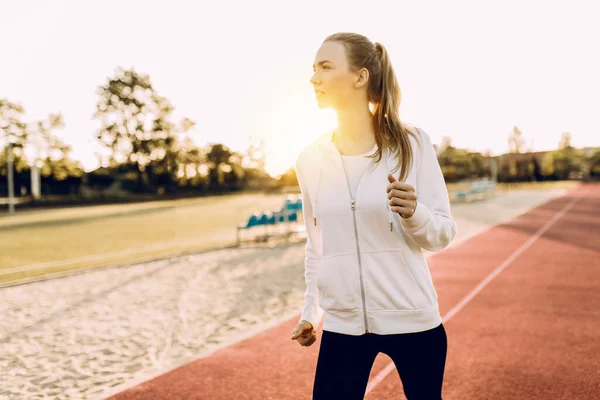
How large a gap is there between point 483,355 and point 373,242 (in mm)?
3537

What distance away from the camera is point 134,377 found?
459cm

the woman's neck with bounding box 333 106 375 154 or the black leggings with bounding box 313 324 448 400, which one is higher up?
the woman's neck with bounding box 333 106 375 154

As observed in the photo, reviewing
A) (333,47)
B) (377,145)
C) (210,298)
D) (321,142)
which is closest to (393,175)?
(377,145)

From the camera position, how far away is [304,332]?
2.16m

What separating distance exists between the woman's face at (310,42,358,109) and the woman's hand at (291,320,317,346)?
0.85 metres

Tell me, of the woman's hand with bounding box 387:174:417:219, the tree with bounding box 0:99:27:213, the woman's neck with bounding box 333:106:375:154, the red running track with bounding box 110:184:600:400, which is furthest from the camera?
the tree with bounding box 0:99:27:213

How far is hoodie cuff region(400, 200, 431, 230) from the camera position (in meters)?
1.79

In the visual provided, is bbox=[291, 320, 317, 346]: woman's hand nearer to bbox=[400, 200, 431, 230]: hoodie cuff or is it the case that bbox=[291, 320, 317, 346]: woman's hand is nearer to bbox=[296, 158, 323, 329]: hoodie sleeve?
bbox=[296, 158, 323, 329]: hoodie sleeve

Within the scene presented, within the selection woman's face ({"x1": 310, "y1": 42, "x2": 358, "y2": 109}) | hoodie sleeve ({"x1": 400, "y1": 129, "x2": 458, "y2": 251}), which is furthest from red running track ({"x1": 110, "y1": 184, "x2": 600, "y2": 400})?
woman's face ({"x1": 310, "y1": 42, "x2": 358, "y2": 109})

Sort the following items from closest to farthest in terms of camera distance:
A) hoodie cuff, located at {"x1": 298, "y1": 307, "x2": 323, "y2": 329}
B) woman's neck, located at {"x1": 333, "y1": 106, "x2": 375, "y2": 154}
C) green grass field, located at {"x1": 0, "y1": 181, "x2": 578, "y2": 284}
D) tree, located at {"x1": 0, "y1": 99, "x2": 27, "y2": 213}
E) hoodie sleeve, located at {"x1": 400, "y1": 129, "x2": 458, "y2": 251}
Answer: hoodie sleeve, located at {"x1": 400, "y1": 129, "x2": 458, "y2": 251} → woman's neck, located at {"x1": 333, "y1": 106, "x2": 375, "y2": 154} → hoodie cuff, located at {"x1": 298, "y1": 307, "x2": 323, "y2": 329} → green grass field, located at {"x1": 0, "y1": 181, "x2": 578, "y2": 284} → tree, located at {"x1": 0, "y1": 99, "x2": 27, "y2": 213}

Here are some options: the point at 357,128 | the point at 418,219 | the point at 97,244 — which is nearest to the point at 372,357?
the point at 418,219

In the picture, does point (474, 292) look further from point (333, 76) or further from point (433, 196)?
point (333, 76)

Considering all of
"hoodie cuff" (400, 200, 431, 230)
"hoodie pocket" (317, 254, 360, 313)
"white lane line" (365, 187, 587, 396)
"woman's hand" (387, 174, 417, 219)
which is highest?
"woman's hand" (387, 174, 417, 219)

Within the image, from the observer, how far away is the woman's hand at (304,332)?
A: 215 centimetres
